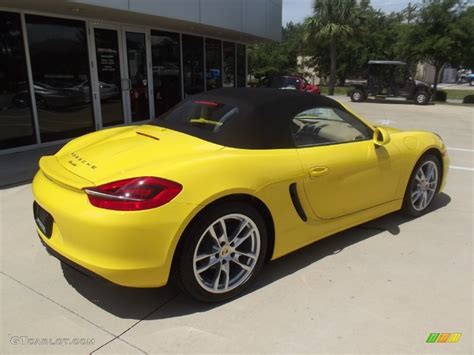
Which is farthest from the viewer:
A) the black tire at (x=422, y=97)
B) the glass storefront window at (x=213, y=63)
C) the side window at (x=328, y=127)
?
the black tire at (x=422, y=97)

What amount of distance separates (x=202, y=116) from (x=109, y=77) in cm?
683

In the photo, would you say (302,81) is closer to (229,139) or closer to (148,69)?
(148,69)

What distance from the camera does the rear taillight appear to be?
7.76 feet

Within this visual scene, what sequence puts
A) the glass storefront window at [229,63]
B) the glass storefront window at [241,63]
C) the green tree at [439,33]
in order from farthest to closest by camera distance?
the green tree at [439,33] → the glass storefront window at [241,63] → the glass storefront window at [229,63]

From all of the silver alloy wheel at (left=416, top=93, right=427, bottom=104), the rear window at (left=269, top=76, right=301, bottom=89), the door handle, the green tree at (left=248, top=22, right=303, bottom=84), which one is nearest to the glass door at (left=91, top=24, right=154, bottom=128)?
the door handle

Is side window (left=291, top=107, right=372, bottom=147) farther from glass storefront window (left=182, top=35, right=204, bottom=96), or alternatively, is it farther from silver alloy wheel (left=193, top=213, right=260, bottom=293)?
glass storefront window (left=182, top=35, right=204, bottom=96)

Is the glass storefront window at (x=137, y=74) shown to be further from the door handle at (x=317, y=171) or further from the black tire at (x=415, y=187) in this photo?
the door handle at (x=317, y=171)

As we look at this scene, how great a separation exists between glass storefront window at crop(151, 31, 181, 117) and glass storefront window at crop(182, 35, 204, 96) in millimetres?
445

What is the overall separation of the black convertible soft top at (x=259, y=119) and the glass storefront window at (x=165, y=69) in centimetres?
796

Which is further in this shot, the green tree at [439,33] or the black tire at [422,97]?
the green tree at [439,33]

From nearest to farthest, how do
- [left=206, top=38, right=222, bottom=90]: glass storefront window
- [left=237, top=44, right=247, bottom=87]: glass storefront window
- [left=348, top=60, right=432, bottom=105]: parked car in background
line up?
[left=206, top=38, right=222, bottom=90]: glass storefront window → [left=237, top=44, right=247, bottom=87]: glass storefront window → [left=348, top=60, right=432, bottom=105]: parked car in background

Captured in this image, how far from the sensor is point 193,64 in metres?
12.9

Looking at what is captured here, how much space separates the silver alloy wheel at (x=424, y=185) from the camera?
4211 millimetres

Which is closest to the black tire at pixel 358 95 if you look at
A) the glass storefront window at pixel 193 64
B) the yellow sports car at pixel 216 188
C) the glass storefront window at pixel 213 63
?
the glass storefront window at pixel 213 63
